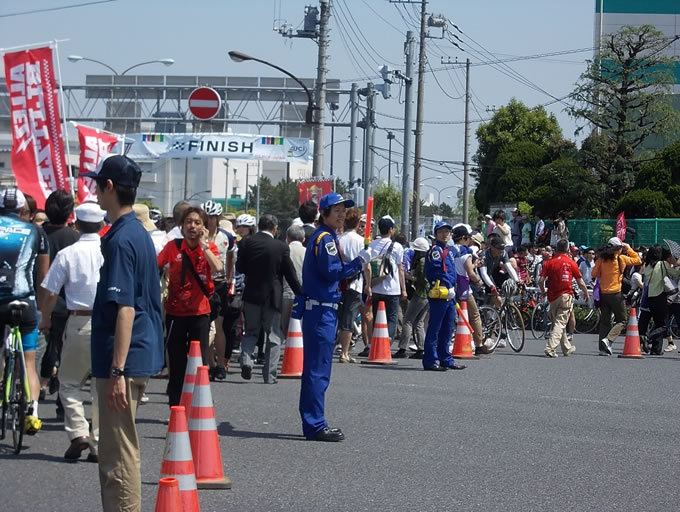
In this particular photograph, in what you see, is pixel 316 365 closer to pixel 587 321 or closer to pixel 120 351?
pixel 120 351

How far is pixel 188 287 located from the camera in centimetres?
999

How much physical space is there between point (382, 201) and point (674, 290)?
242 ft

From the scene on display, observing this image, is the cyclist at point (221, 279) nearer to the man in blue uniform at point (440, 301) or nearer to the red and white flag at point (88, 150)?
the man in blue uniform at point (440, 301)

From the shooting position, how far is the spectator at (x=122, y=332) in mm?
5531

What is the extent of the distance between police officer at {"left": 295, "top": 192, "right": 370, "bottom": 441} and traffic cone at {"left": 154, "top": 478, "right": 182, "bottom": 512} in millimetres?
3897

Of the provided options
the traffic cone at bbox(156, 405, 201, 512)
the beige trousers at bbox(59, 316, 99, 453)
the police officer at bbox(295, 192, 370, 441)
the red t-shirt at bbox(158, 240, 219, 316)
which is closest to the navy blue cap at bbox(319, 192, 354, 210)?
the police officer at bbox(295, 192, 370, 441)

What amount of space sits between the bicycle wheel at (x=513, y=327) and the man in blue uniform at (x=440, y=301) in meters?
4.02

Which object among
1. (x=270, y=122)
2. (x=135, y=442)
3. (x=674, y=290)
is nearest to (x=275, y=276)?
(x=135, y=442)

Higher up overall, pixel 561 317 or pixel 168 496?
pixel 561 317

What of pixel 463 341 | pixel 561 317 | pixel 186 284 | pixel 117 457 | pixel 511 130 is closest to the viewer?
pixel 117 457

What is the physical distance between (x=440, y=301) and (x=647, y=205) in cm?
2204

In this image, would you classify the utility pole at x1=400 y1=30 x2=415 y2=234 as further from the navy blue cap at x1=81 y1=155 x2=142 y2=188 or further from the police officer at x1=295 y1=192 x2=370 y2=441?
the navy blue cap at x1=81 y1=155 x2=142 y2=188

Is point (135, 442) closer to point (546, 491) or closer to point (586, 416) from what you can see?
point (546, 491)

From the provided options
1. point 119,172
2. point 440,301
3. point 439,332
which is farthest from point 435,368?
point 119,172
